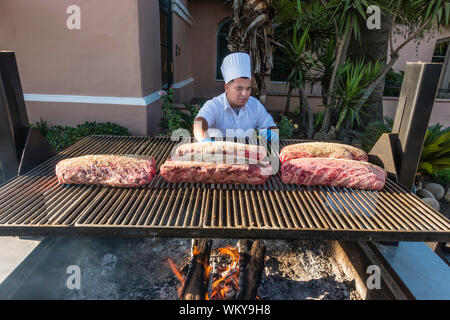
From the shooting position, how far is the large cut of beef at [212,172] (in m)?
2.00

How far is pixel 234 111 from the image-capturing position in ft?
10.8

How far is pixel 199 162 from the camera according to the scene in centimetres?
204

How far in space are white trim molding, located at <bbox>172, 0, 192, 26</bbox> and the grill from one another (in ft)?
23.9

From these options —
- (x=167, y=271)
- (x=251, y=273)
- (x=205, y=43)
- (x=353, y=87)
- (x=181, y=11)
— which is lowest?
(x=167, y=271)

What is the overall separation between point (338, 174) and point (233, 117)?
1620 mm

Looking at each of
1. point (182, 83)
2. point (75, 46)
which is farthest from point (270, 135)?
point (182, 83)

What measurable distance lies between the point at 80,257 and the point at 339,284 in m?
2.29

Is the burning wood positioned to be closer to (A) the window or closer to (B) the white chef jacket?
(B) the white chef jacket

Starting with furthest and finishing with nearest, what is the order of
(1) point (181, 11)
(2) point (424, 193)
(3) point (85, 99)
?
(1) point (181, 11) < (3) point (85, 99) < (2) point (424, 193)

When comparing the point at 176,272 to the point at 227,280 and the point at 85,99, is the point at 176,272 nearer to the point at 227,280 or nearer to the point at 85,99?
the point at 227,280

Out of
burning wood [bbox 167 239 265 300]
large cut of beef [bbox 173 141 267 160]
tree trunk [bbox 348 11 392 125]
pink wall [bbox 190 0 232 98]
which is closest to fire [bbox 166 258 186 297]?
burning wood [bbox 167 239 265 300]

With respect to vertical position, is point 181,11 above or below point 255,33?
above

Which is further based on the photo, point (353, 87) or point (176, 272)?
point (353, 87)
